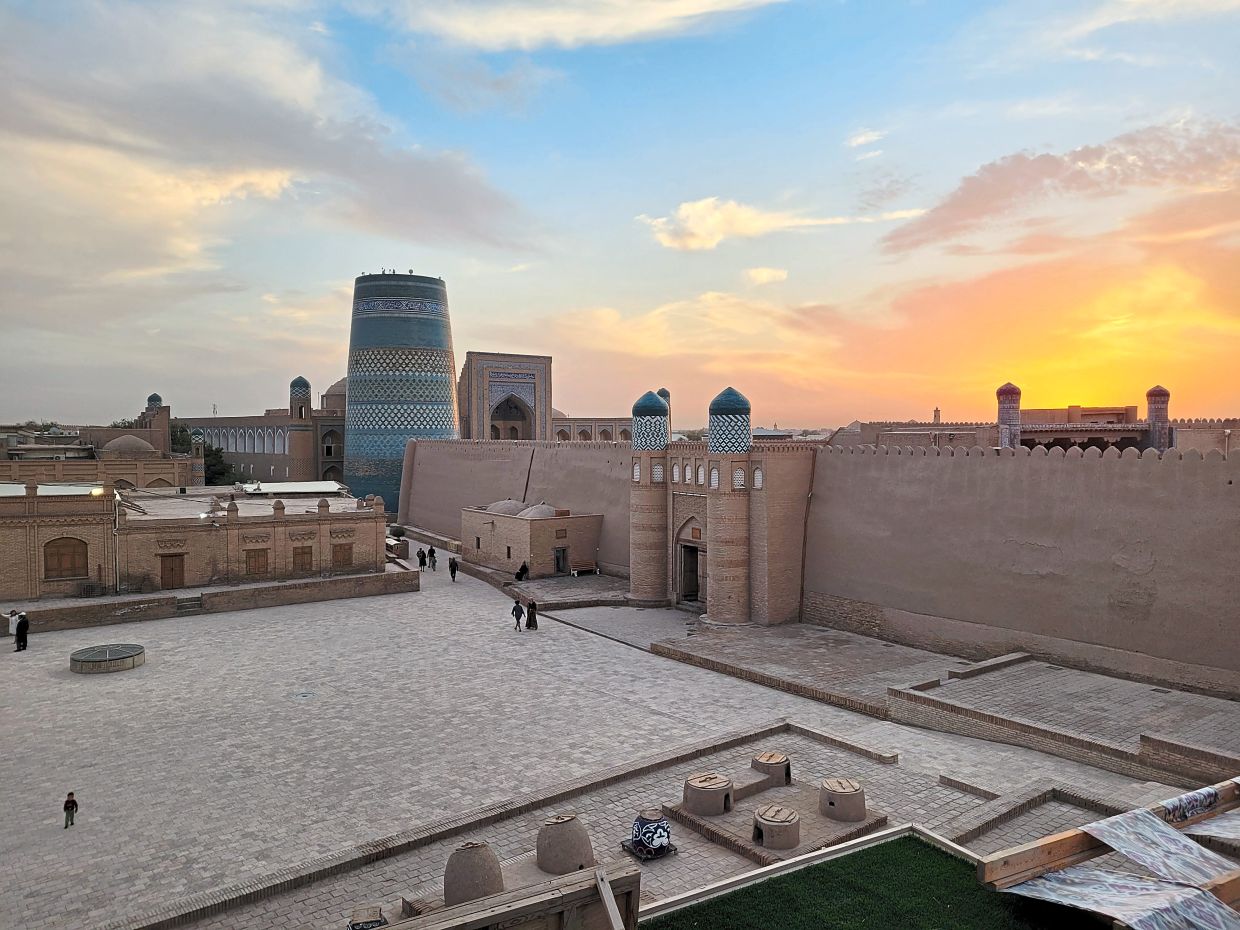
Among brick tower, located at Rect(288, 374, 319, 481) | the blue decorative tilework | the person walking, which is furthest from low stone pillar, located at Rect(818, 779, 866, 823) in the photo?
brick tower, located at Rect(288, 374, 319, 481)

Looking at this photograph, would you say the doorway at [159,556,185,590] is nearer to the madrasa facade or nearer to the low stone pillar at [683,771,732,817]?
the madrasa facade

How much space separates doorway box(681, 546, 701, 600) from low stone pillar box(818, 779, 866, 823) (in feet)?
31.3

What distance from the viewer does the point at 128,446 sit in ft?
104

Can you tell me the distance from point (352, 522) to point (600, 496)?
18.8 ft

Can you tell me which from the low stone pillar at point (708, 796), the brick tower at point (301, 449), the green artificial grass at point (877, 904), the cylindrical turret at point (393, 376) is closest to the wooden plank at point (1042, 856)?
the green artificial grass at point (877, 904)

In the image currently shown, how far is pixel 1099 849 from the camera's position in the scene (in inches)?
230

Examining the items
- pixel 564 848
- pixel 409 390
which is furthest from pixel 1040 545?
pixel 409 390

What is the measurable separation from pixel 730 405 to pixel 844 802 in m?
8.85

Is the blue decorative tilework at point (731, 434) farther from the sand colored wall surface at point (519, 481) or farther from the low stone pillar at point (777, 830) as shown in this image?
the low stone pillar at point (777, 830)

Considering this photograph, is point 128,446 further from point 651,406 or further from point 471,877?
point 471,877

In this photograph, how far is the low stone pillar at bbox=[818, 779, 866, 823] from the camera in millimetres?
7121

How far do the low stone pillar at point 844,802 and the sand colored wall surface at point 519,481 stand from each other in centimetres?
1236

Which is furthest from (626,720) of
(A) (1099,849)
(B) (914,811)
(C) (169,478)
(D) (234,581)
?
(C) (169,478)

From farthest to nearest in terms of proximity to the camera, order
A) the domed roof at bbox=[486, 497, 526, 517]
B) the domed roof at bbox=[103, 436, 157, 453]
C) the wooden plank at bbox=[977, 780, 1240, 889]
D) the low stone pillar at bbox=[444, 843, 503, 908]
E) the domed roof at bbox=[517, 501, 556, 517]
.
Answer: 1. the domed roof at bbox=[103, 436, 157, 453]
2. the domed roof at bbox=[486, 497, 526, 517]
3. the domed roof at bbox=[517, 501, 556, 517]
4. the wooden plank at bbox=[977, 780, 1240, 889]
5. the low stone pillar at bbox=[444, 843, 503, 908]
